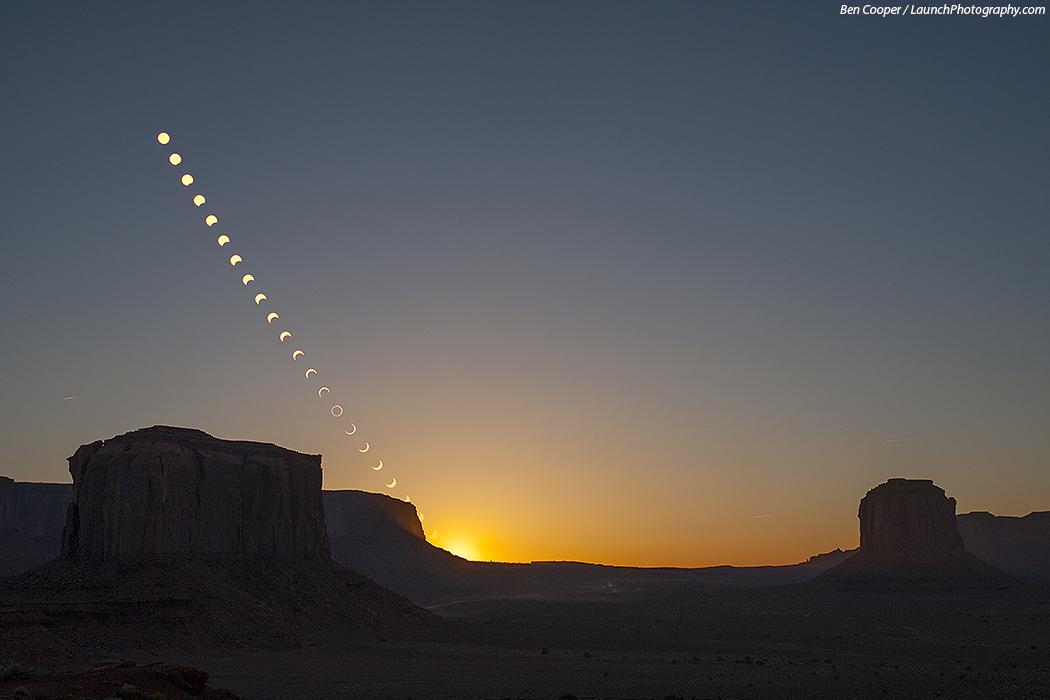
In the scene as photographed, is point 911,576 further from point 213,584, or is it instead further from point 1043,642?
point 213,584

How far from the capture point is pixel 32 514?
451 feet

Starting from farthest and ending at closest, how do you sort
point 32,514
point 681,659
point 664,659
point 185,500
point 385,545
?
point 385,545, point 32,514, point 185,500, point 664,659, point 681,659

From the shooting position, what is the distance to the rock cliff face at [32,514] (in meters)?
130

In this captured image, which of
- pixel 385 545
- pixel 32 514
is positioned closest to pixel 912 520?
pixel 385 545

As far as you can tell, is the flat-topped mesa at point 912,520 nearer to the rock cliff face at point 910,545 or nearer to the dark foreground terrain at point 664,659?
the rock cliff face at point 910,545

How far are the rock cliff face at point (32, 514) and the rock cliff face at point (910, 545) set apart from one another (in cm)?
10756

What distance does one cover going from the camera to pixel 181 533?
6388cm

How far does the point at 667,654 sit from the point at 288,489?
31.9 metres

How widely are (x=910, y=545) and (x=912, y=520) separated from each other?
150 inches

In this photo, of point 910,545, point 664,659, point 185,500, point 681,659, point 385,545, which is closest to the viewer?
point 681,659

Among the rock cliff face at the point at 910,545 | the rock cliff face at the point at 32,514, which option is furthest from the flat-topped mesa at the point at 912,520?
the rock cliff face at the point at 32,514

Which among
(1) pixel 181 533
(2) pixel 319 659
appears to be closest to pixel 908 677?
(2) pixel 319 659

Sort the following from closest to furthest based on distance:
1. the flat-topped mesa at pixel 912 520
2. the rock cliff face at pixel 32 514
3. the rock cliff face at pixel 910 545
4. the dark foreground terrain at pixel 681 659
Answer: the dark foreground terrain at pixel 681 659, the rock cliff face at pixel 910 545, the rock cliff face at pixel 32 514, the flat-topped mesa at pixel 912 520

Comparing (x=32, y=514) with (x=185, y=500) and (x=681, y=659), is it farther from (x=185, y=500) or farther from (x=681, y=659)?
(x=681, y=659)
